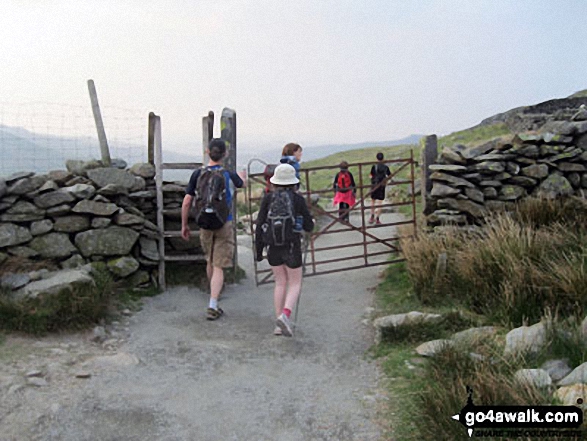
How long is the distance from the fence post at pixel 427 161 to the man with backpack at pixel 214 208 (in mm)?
3129

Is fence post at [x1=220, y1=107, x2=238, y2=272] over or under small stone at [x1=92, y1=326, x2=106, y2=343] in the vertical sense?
over

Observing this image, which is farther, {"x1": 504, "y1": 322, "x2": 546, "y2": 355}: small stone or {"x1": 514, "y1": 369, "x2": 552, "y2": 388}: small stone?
{"x1": 504, "y1": 322, "x2": 546, "y2": 355}: small stone

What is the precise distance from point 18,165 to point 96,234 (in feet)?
4.66

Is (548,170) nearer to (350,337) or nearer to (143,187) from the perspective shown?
(350,337)

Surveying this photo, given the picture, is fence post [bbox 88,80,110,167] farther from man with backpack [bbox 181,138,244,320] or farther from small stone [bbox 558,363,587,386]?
small stone [bbox 558,363,587,386]

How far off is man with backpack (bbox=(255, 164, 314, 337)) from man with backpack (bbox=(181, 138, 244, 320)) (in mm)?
787

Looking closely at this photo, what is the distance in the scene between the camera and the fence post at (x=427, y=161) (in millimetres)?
8719

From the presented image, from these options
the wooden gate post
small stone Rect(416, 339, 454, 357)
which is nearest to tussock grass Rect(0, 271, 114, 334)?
the wooden gate post

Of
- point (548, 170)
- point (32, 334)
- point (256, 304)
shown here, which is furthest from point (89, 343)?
point (548, 170)

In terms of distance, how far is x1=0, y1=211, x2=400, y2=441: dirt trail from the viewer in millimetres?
4242

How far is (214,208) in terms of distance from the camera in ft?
21.5

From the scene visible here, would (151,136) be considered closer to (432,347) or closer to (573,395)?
(432,347)

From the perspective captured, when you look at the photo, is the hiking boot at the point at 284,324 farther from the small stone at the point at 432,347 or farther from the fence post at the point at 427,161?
the fence post at the point at 427,161

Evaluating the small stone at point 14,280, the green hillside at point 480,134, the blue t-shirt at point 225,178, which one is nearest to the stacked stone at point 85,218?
the small stone at point 14,280
